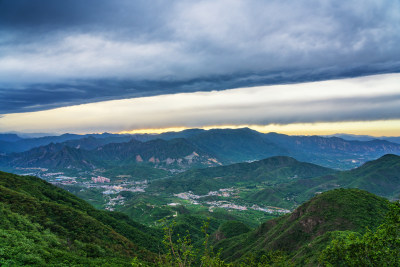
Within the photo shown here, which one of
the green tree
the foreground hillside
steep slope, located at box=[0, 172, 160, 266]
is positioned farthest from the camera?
steep slope, located at box=[0, 172, 160, 266]

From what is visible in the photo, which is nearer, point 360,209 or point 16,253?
point 16,253

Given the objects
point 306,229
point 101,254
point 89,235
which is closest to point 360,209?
point 306,229

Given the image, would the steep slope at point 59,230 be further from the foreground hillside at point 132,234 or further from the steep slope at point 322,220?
the steep slope at point 322,220

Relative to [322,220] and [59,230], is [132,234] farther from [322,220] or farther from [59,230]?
[322,220]

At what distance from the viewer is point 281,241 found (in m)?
109

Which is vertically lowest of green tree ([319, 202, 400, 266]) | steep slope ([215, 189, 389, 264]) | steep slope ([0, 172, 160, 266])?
steep slope ([215, 189, 389, 264])

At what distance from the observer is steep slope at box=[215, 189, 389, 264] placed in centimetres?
9775

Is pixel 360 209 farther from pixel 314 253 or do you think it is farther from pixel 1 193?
pixel 1 193

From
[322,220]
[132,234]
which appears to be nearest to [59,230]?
[132,234]

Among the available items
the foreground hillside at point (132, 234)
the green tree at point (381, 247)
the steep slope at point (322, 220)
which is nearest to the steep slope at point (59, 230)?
the foreground hillside at point (132, 234)

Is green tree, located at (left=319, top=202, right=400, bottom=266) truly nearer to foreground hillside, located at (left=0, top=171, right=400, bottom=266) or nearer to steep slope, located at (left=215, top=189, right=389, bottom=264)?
foreground hillside, located at (left=0, top=171, right=400, bottom=266)

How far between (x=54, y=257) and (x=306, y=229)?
3948 inches

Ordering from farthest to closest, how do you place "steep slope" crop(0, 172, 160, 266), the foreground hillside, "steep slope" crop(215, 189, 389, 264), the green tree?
"steep slope" crop(215, 189, 389, 264) < "steep slope" crop(0, 172, 160, 266) < the foreground hillside < the green tree

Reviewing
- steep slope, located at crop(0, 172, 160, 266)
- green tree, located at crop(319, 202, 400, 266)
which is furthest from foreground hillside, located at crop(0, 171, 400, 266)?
green tree, located at crop(319, 202, 400, 266)
